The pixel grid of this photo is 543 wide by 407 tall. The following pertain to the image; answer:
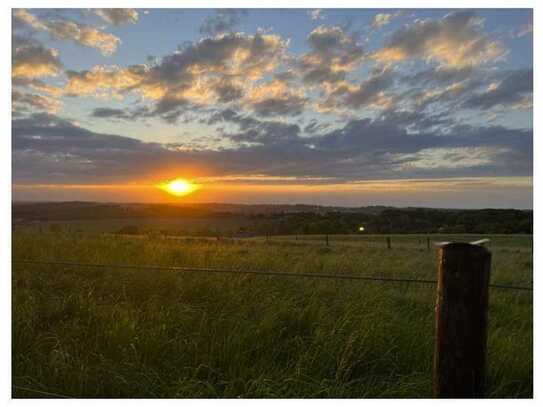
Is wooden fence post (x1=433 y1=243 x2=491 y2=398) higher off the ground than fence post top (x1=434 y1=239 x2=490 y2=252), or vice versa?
fence post top (x1=434 y1=239 x2=490 y2=252)

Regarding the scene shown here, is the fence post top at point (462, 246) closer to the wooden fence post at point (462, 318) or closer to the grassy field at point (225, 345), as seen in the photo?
the wooden fence post at point (462, 318)

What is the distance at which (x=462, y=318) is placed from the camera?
2.15 m

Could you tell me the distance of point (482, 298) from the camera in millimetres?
2145

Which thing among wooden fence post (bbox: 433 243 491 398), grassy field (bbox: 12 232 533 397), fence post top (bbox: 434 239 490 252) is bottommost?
grassy field (bbox: 12 232 533 397)

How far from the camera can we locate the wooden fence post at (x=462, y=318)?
213 cm

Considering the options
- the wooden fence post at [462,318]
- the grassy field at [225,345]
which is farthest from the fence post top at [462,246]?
the grassy field at [225,345]

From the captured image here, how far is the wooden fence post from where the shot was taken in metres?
2.13

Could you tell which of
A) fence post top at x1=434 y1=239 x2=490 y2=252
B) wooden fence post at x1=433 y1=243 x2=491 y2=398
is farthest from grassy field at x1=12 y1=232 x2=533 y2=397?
fence post top at x1=434 y1=239 x2=490 y2=252

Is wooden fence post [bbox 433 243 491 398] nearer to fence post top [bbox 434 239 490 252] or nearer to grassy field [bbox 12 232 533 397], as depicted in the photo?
fence post top [bbox 434 239 490 252]

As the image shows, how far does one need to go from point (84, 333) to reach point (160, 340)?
34.4 inches

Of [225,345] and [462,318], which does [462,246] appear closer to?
[462,318]
